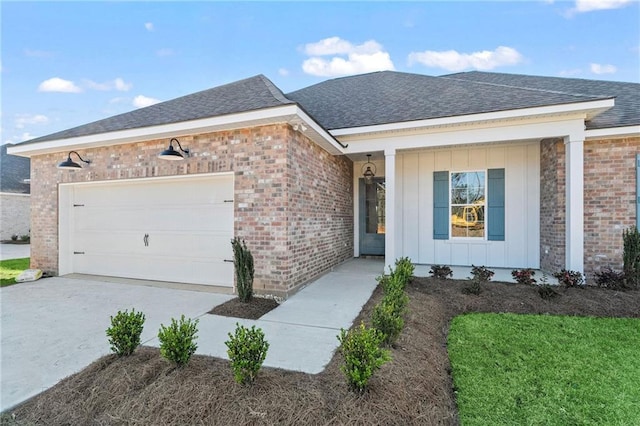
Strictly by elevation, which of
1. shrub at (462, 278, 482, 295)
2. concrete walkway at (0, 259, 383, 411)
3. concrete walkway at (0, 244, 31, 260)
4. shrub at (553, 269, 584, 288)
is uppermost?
shrub at (553, 269, 584, 288)

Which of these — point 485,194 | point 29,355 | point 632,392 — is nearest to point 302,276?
point 29,355

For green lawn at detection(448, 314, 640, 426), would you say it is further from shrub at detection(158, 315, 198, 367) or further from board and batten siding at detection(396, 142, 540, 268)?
board and batten siding at detection(396, 142, 540, 268)

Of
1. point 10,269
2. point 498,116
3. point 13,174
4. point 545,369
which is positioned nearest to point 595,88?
point 498,116

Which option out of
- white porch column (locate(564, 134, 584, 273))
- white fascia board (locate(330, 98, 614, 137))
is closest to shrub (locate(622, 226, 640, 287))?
white porch column (locate(564, 134, 584, 273))

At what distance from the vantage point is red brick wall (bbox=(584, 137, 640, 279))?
6.23 m

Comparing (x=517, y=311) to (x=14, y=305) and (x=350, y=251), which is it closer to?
(x=350, y=251)

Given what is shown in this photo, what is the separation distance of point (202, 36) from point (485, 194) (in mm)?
9480

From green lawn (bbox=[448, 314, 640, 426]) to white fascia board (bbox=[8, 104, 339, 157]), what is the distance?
4.06 meters

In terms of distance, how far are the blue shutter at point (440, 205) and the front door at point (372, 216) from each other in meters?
1.67

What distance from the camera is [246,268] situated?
4.88 metres

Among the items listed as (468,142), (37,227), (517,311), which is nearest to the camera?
(517,311)

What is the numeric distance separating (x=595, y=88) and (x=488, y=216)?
4777mm

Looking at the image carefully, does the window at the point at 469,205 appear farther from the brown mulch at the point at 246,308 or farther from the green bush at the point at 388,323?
the green bush at the point at 388,323

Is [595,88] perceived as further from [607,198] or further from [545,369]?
[545,369]
